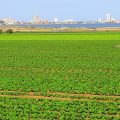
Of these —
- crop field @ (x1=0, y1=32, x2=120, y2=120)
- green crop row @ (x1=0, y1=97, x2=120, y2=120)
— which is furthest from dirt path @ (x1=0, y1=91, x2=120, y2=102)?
green crop row @ (x1=0, y1=97, x2=120, y2=120)

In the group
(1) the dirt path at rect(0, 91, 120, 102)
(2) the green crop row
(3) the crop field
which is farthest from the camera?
(1) the dirt path at rect(0, 91, 120, 102)

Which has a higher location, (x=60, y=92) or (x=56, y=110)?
(x=56, y=110)

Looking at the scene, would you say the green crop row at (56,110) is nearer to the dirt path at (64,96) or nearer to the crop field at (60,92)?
the crop field at (60,92)

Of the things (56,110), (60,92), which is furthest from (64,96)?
(56,110)

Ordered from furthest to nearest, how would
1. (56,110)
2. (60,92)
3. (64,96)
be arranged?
(60,92) < (64,96) < (56,110)

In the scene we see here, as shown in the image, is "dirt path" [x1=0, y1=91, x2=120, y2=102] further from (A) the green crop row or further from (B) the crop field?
(A) the green crop row

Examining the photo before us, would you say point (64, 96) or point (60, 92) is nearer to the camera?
point (64, 96)

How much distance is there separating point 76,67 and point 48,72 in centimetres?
321

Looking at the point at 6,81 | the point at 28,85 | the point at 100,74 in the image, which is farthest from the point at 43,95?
the point at 100,74

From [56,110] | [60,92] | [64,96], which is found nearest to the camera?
[56,110]

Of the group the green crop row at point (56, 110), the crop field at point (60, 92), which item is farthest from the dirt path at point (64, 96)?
the green crop row at point (56, 110)

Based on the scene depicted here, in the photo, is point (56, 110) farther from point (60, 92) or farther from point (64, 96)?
point (60, 92)

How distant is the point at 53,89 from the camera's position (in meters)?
19.1

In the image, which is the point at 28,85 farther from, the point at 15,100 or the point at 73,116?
the point at 73,116
